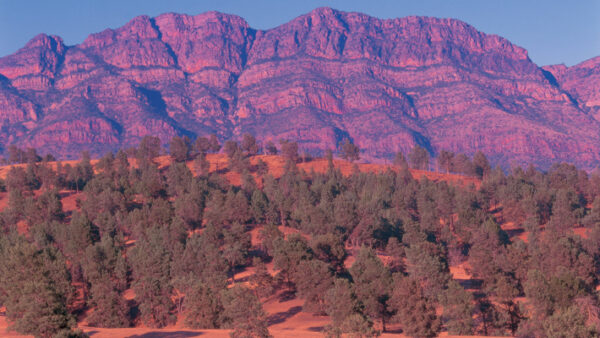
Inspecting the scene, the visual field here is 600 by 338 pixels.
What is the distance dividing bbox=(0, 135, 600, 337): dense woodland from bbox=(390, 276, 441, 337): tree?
0.15m

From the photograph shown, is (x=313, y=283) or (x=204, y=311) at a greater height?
(x=204, y=311)

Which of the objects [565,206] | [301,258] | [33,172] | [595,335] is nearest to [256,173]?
[33,172]

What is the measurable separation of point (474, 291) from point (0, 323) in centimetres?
6434

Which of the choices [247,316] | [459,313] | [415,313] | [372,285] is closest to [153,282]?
[372,285]

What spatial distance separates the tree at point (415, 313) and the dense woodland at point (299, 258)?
15cm

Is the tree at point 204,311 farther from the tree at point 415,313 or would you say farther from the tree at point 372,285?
the tree at point 415,313

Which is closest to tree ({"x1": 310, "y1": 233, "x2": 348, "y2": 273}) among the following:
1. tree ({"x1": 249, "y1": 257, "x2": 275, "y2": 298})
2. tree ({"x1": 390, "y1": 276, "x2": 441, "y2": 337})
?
tree ({"x1": 249, "y1": 257, "x2": 275, "y2": 298})

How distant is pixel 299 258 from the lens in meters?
85.6

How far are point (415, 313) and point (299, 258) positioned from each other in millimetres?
28431

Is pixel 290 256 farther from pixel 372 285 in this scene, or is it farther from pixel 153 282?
pixel 153 282

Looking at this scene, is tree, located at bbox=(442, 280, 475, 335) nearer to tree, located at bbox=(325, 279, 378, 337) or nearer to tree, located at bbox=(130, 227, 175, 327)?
tree, located at bbox=(325, 279, 378, 337)

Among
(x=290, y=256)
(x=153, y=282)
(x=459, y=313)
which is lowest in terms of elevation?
(x=459, y=313)

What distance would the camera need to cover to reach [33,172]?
166m

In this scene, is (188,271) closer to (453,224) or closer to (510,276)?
(510,276)
